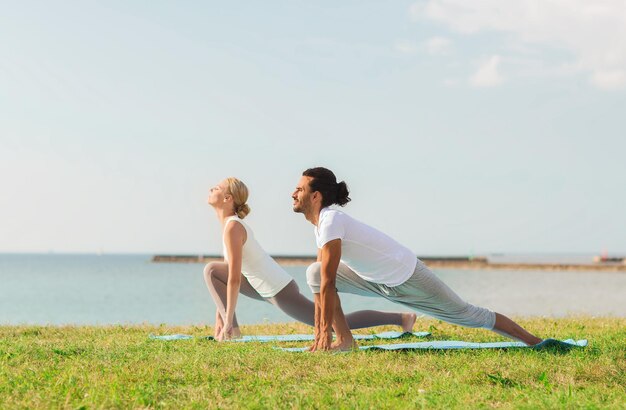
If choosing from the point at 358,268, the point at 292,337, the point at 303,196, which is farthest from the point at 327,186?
the point at 292,337

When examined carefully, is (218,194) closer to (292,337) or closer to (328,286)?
(292,337)

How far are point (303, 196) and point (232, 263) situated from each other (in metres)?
1.49

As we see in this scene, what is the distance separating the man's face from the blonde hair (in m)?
1.39

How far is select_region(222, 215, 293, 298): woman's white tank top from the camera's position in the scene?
763 cm

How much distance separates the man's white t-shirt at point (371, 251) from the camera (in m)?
6.32

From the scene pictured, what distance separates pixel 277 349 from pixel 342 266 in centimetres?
94

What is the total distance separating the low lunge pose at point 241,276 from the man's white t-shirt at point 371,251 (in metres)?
1.08

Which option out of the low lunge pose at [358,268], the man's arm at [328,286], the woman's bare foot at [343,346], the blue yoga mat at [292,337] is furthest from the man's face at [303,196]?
the blue yoga mat at [292,337]

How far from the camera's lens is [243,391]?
4.77 meters

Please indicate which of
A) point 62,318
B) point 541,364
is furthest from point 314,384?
point 62,318

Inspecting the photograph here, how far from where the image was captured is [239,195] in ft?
25.1

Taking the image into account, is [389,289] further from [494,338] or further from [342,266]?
[494,338]

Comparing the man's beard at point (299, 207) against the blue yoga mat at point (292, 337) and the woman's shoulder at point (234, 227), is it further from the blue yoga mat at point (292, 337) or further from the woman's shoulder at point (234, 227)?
the blue yoga mat at point (292, 337)

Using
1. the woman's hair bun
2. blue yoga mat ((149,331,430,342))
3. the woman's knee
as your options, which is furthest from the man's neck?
the woman's knee
